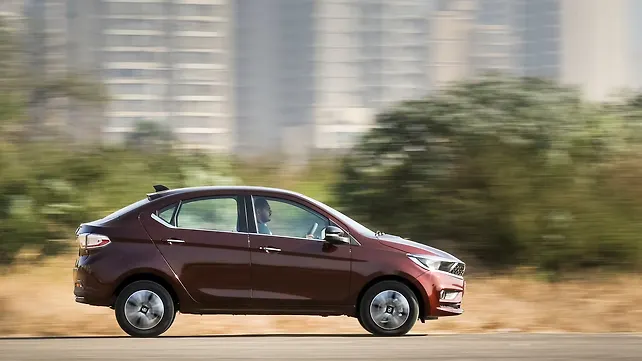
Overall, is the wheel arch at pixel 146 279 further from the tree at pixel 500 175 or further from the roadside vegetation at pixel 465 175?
the tree at pixel 500 175

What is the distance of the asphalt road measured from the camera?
898cm

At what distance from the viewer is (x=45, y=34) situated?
62.5 feet

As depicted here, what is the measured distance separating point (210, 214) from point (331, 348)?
192 cm

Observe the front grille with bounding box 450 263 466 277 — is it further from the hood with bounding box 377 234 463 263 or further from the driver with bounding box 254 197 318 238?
the driver with bounding box 254 197 318 238

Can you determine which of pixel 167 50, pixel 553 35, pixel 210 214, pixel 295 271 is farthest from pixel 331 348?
pixel 553 35

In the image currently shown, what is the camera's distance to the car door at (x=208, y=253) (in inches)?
411

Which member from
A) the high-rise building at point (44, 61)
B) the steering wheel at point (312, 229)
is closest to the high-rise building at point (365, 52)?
the high-rise building at point (44, 61)

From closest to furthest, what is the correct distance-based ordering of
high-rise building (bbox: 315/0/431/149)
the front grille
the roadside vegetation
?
the front grille → the roadside vegetation → high-rise building (bbox: 315/0/431/149)

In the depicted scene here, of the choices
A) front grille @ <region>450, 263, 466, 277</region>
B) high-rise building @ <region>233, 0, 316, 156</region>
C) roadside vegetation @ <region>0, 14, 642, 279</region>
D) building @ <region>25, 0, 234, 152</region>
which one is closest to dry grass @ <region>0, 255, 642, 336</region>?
roadside vegetation @ <region>0, 14, 642, 279</region>

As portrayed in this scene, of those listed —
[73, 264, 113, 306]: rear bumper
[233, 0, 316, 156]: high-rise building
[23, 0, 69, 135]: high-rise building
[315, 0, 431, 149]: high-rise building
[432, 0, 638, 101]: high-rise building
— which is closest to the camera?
[73, 264, 113, 306]: rear bumper

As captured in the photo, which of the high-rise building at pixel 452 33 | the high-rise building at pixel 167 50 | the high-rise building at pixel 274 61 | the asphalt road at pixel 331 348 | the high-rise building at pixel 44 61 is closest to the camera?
the asphalt road at pixel 331 348

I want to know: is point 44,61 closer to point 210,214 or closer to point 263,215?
point 210,214

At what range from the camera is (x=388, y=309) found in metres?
10.6

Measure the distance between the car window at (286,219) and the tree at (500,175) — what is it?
7.35 m
